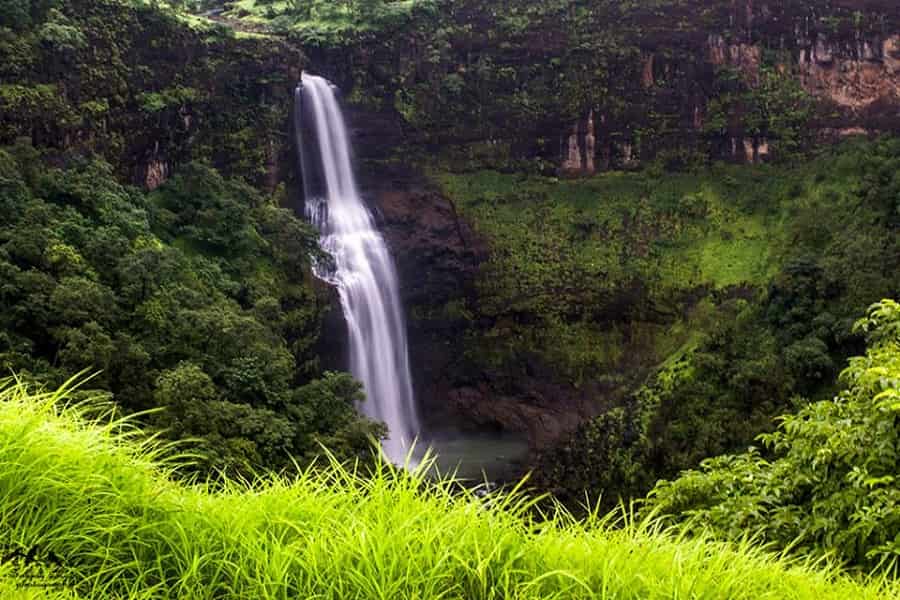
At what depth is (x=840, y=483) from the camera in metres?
3.44

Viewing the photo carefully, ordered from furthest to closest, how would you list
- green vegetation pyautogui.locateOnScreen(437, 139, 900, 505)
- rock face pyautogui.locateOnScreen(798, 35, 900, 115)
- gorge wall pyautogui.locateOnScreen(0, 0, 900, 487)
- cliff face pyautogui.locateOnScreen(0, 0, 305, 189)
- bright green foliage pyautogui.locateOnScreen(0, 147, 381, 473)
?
rock face pyautogui.locateOnScreen(798, 35, 900, 115), gorge wall pyautogui.locateOnScreen(0, 0, 900, 487), green vegetation pyautogui.locateOnScreen(437, 139, 900, 505), cliff face pyautogui.locateOnScreen(0, 0, 305, 189), bright green foliage pyautogui.locateOnScreen(0, 147, 381, 473)

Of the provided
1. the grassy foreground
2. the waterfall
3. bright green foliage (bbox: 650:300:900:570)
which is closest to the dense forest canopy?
bright green foliage (bbox: 650:300:900:570)

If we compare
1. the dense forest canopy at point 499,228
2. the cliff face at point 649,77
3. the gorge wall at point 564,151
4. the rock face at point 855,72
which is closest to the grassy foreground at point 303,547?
the dense forest canopy at point 499,228

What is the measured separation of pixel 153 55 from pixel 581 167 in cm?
1452

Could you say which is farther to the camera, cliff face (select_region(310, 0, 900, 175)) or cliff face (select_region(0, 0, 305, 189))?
cliff face (select_region(310, 0, 900, 175))

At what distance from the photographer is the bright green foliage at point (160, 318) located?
35.9 feet

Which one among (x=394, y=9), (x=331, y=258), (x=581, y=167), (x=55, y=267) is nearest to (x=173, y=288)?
(x=55, y=267)

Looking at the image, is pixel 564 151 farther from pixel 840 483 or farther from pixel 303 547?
pixel 303 547

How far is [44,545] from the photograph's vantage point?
2.18 metres

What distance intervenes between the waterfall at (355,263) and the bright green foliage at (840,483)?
16.6m

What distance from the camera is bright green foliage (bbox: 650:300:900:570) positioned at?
10.00ft

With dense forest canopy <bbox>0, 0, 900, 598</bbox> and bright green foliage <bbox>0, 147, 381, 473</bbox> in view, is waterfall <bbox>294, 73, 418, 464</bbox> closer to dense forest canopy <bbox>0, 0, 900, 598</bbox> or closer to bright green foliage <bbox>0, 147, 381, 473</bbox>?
dense forest canopy <bbox>0, 0, 900, 598</bbox>

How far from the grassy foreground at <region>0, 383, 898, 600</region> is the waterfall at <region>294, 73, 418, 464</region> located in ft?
58.2

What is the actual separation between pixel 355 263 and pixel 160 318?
30.6 ft
